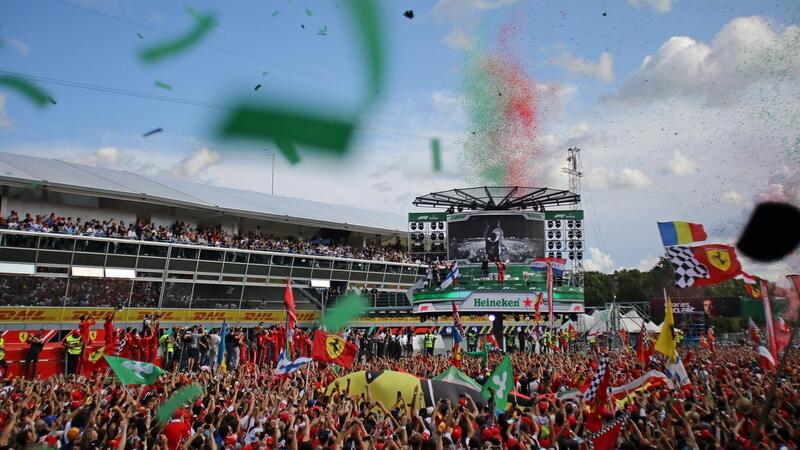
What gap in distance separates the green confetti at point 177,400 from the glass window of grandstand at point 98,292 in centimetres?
2089

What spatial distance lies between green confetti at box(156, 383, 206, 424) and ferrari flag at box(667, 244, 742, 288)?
1086 cm

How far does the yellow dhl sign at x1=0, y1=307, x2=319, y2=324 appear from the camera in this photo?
30.3m

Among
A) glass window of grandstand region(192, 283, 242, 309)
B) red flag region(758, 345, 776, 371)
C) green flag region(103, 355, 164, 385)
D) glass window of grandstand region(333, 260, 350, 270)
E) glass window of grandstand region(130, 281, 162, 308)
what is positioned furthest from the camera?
glass window of grandstand region(333, 260, 350, 270)

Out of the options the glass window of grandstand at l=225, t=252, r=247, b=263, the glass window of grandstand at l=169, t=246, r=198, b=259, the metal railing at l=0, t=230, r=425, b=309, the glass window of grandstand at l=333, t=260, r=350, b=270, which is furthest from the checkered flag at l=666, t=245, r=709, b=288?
the glass window of grandstand at l=333, t=260, r=350, b=270

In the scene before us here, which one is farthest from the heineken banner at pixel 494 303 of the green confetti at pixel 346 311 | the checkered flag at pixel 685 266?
the checkered flag at pixel 685 266

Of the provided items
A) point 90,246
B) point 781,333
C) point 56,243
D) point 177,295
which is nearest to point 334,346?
point 781,333

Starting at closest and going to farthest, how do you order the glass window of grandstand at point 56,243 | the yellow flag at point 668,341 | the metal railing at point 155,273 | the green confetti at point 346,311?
the yellow flag at point 668,341 < the metal railing at point 155,273 < the glass window of grandstand at point 56,243 < the green confetti at point 346,311

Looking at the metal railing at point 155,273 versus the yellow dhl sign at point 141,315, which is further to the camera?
the metal railing at point 155,273

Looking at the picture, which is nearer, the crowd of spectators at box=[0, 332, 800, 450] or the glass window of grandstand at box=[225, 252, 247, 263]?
the crowd of spectators at box=[0, 332, 800, 450]

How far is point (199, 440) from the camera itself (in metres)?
8.21

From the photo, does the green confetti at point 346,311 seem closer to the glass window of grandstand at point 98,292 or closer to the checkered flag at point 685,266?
the glass window of grandstand at point 98,292

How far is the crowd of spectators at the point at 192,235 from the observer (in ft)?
105

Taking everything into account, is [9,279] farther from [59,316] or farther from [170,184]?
[170,184]

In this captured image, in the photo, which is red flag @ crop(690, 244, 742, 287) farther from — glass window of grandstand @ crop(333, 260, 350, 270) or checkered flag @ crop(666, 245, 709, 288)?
glass window of grandstand @ crop(333, 260, 350, 270)
